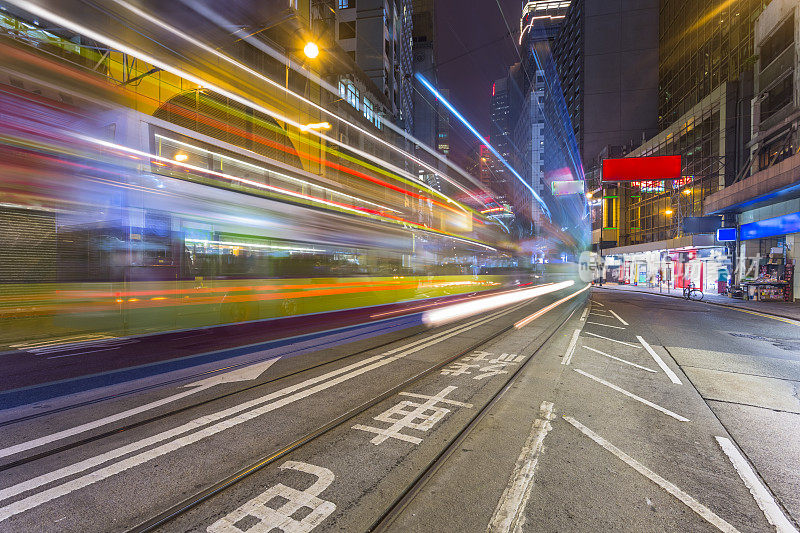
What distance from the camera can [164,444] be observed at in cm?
405

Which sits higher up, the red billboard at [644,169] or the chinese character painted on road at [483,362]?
the red billboard at [644,169]

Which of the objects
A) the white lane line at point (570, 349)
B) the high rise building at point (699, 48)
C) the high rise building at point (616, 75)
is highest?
the high rise building at point (616, 75)

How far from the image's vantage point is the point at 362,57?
41.8 metres

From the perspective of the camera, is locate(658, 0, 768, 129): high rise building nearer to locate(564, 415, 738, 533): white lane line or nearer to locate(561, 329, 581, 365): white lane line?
locate(561, 329, 581, 365): white lane line

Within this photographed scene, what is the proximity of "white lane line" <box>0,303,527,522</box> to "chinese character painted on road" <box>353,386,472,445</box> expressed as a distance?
1494 mm

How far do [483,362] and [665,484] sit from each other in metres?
4.39

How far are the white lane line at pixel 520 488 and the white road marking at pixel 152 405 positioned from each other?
15.8ft

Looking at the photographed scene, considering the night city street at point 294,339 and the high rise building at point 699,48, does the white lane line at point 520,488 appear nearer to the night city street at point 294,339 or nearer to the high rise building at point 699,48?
the night city street at point 294,339

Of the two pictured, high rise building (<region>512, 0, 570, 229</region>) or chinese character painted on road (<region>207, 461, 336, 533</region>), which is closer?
chinese character painted on road (<region>207, 461, 336, 533</region>)

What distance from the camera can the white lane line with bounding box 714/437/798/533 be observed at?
2826mm

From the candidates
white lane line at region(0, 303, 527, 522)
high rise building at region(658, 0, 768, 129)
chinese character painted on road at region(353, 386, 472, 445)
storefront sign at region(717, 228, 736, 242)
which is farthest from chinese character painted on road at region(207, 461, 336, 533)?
high rise building at region(658, 0, 768, 129)

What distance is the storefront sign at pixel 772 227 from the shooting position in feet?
62.8

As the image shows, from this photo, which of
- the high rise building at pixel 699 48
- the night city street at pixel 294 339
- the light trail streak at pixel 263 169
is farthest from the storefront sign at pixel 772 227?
the light trail streak at pixel 263 169

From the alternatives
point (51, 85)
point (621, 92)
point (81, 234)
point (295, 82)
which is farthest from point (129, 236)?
point (621, 92)
